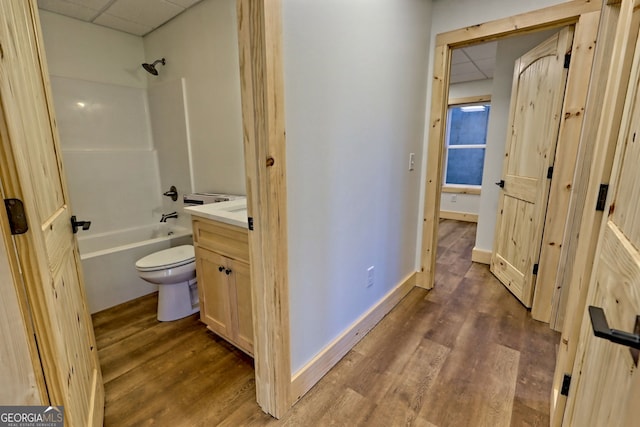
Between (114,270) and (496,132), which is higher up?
(496,132)

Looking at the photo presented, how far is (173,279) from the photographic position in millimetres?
2021

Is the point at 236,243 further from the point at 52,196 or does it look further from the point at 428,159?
the point at 428,159

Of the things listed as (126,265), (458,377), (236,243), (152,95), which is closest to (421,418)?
(458,377)

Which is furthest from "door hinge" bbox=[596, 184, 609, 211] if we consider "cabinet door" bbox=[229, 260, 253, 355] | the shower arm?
the shower arm

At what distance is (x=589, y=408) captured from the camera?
760 millimetres

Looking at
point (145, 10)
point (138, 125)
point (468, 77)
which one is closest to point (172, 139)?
point (138, 125)

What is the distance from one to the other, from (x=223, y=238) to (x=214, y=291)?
1.29 feet

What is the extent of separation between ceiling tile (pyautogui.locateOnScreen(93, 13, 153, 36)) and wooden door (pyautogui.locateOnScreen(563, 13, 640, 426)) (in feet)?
11.0

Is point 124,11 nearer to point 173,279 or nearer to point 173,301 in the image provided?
point 173,279

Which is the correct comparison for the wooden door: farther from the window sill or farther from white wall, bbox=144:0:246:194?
the window sill

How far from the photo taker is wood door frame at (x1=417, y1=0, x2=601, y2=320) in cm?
173

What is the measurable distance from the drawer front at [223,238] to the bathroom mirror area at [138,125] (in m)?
0.66

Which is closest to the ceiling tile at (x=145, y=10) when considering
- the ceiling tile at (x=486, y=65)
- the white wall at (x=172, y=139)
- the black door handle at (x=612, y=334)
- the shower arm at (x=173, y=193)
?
the white wall at (x=172, y=139)

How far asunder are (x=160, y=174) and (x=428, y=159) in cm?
271
